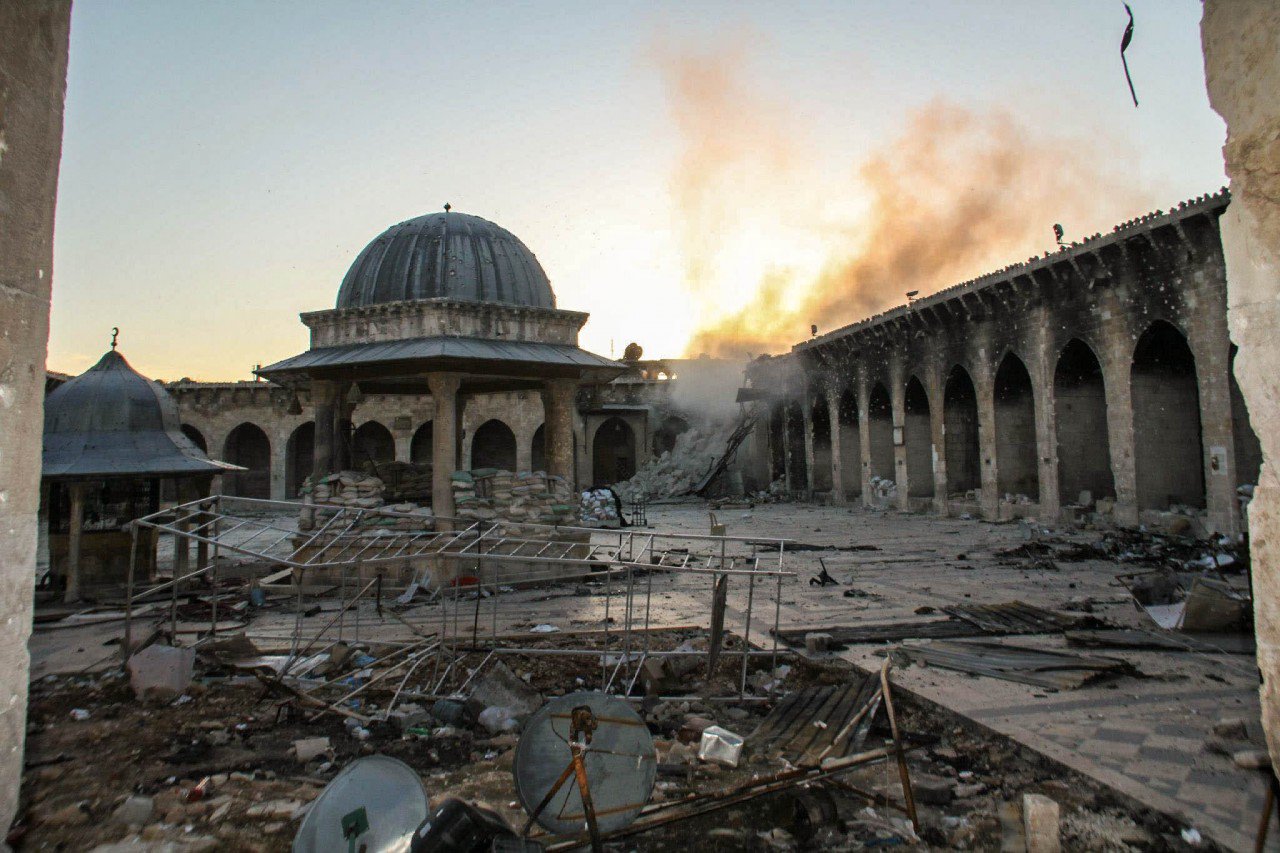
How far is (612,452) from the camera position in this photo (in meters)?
36.0

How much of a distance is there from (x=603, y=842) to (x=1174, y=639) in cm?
591

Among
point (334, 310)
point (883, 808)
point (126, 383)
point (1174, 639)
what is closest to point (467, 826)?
point (883, 808)

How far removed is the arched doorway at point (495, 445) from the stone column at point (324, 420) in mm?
21336

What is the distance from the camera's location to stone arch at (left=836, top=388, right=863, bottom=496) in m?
28.9

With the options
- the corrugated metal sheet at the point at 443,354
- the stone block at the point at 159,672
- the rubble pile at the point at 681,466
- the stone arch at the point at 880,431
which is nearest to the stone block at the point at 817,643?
the stone block at the point at 159,672

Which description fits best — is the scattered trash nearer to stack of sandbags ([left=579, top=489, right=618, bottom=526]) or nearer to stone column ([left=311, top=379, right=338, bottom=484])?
stone column ([left=311, top=379, right=338, bottom=484])

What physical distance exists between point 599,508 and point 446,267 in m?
9.49

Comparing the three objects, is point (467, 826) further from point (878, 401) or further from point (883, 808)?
point (878, 401)

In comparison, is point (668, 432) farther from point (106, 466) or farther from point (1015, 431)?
point (106, 466)

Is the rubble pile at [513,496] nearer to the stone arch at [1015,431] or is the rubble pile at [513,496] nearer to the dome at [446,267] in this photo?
the dome at [446,267]

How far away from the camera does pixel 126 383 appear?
510 inches

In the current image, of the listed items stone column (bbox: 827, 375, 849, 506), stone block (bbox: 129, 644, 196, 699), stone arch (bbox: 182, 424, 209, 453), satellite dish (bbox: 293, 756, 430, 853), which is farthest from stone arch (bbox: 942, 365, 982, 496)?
stone arch (bbox: 182, 424, 209, 453)

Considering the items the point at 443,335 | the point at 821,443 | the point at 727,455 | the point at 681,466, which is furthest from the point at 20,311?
the point at 681,466

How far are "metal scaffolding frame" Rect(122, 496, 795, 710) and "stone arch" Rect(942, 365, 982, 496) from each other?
9760 millimetres
